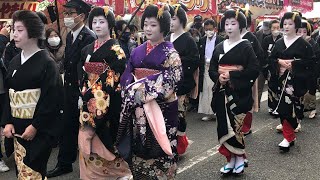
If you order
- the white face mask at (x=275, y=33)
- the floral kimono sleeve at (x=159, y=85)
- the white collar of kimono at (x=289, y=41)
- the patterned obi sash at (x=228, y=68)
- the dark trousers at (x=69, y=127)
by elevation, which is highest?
the floral kimono sleeve at (x=159, y=85)

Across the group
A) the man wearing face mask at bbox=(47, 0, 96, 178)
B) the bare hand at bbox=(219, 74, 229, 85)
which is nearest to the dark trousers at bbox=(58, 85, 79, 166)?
the man wearing face mask at bbox=(47, 0, 96, 178)

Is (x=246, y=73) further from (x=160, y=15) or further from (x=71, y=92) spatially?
(x=71, y=92)

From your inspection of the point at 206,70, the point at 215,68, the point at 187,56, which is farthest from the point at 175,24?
the point at 206,70

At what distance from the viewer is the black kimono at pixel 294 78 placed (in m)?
5.97

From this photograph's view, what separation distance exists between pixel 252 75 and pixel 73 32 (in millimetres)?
2196

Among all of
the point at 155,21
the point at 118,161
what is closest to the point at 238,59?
the point at 155,21

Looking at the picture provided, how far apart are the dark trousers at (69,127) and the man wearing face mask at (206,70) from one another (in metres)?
3.53

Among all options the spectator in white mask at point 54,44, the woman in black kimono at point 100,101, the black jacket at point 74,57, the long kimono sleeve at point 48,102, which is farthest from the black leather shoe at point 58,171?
the spectator in white mask at point 54,44

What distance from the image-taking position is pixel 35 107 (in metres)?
3.54

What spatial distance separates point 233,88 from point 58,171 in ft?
7.58

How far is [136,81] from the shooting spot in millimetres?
3922

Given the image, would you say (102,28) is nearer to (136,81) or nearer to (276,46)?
(136,81)

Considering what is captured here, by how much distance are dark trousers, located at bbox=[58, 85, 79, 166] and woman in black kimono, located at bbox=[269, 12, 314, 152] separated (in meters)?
2.83

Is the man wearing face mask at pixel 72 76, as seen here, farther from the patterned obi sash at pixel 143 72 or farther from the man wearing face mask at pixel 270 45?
the man wearing face mask at pixel 270 45
